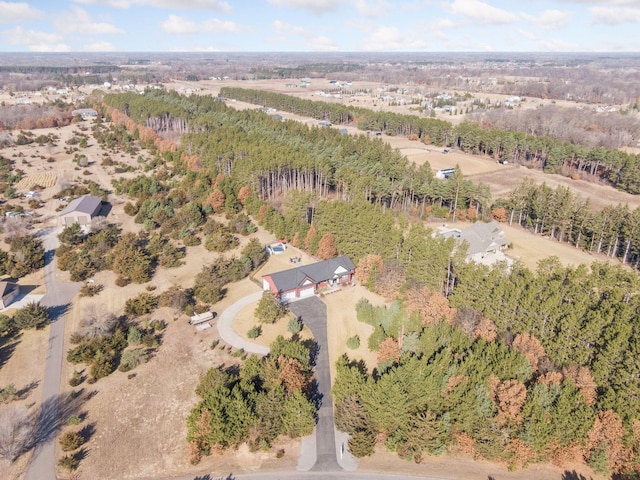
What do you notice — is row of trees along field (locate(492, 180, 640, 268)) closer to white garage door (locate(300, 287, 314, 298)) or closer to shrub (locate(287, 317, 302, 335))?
white garage door (locate(300, 287, 314, 298))

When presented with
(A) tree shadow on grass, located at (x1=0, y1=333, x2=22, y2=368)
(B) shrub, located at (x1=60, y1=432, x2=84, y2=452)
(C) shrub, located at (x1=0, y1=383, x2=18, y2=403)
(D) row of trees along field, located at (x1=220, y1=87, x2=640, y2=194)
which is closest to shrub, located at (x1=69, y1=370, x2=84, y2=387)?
(C) shrub, located at (x1=0, y1=383, x2=18, y2=403)

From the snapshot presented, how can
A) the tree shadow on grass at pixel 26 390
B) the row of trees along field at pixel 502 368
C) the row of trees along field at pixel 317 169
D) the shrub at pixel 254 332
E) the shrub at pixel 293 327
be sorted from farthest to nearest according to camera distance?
the row of trees along field at pixel 317 169 → the shrub at pixel 293 327 → the shrub at pixel 254 332 → the tree shadow on grass at pixel 26 390 → the row of trees along field at pixel 502 368

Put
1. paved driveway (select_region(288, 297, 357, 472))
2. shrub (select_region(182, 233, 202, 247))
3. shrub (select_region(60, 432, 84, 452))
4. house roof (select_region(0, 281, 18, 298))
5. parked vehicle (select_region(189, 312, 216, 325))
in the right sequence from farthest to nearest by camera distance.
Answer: shrub (select_region(182, 233, 202, 247)), house roof (select_region(0, 281, 18, 298)), parked vehicle (select_region(189, 312, 216, 325)), shrub (select_region(60, 432, 84, 452)), paved driveway (select_region(288, 297, 357, 472))

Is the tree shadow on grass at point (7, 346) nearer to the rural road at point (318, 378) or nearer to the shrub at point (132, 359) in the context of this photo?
the shrub at point (132, 359)

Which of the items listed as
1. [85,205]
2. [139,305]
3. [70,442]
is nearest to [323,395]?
[70,442]

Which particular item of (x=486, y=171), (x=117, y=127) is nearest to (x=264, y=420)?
(x=486, y=171)

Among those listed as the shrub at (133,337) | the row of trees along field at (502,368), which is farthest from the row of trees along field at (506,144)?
the shrub at (133,337)

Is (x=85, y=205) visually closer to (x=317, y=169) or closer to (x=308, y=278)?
(x=317, y=169)
